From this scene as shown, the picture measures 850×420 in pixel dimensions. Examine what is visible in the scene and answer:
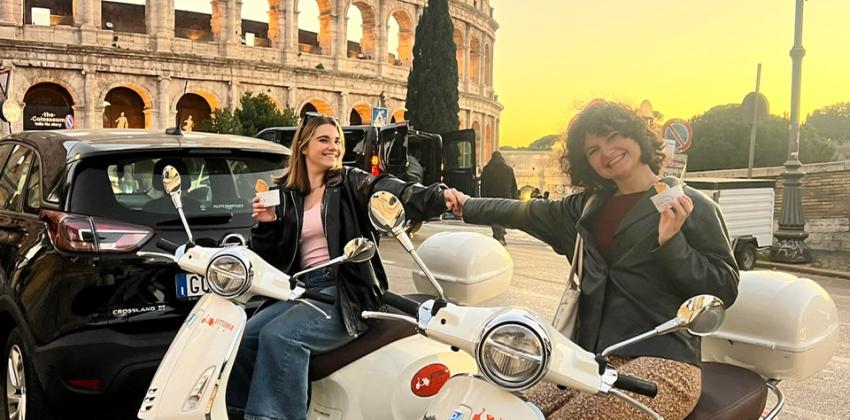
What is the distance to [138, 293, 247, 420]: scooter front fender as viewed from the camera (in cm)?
236

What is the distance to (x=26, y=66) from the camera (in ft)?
117

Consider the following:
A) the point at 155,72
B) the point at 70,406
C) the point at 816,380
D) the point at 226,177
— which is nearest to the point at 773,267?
the point at 816,380

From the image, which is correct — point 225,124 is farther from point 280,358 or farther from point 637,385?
point 637,385

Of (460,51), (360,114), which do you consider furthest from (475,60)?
(360,114)

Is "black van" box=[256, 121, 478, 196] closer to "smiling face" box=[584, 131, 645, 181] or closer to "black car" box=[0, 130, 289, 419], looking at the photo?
"black car" box=[0, 130, 289, 419]

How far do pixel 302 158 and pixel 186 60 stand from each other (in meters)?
39.8

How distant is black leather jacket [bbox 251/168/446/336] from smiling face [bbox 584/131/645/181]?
77 cm

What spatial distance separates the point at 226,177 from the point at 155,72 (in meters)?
38.3

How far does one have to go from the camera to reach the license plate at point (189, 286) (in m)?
3.45

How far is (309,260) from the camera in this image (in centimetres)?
312

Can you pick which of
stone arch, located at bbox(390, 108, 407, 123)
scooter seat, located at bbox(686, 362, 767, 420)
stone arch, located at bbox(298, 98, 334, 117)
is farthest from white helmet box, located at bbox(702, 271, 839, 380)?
stone arch, located at bbox(390, 108, 407, 123)

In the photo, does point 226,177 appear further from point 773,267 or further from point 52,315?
point 773,267

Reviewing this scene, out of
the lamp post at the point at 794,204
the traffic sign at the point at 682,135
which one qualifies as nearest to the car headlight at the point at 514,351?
the traffic sign at the point at 682,135

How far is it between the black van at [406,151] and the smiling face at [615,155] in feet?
40.9
